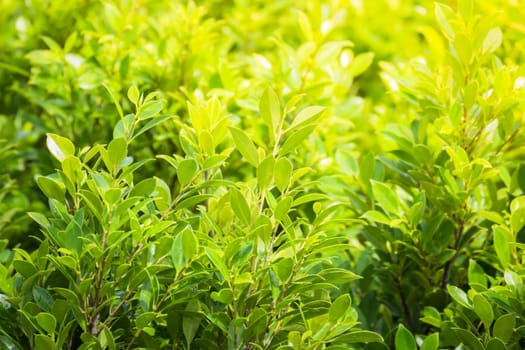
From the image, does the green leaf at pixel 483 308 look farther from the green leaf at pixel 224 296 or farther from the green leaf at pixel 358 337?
the green leaf at pixel 224 296

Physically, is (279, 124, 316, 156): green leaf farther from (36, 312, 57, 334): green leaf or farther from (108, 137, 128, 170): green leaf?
(36, 312, 57, 334): green leaf

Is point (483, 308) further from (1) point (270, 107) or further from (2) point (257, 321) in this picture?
(1) point (270, 107)

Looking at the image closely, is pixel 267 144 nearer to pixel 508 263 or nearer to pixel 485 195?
pixel 485 195

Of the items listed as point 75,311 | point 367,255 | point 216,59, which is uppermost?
point 216,59

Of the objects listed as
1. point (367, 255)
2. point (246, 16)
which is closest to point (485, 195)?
point (367, 255)

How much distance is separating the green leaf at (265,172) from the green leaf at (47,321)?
1.78 feet

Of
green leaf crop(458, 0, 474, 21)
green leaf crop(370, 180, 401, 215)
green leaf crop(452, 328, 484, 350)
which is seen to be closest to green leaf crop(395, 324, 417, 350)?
green leaf crop(452, 328, 484, 350)

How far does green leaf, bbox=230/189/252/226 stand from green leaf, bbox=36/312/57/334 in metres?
0.46

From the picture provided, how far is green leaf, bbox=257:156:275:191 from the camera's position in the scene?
1605mm

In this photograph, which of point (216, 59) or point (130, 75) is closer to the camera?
point (130, 75)

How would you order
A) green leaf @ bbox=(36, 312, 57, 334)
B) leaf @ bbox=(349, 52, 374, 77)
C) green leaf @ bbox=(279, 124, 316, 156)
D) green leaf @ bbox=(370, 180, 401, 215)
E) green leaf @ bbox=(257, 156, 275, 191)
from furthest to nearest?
leaf @ bbox=(349, 52, 374, 77)
green leaf @ bbox=(370, 180, 401, 215)
green leaf @ bbox=(279, 124, 316, 156)
green leaf @ bbox=(257, 156, 275, 191)
green leaf @ bbox=(36, 312, 57, 334)

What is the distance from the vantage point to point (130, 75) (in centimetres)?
259

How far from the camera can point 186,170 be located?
168cm

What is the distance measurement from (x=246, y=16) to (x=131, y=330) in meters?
2.27
